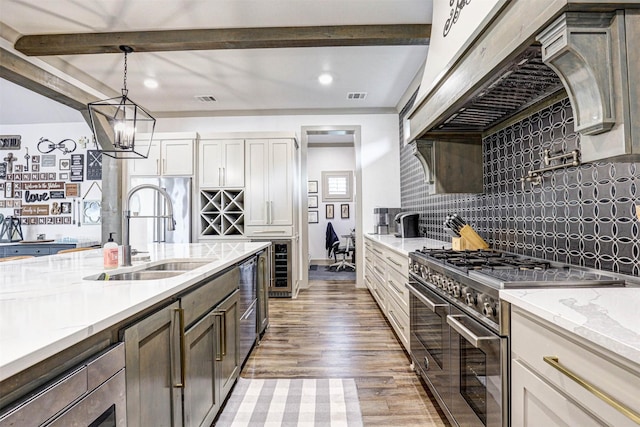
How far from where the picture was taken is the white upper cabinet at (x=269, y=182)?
4.88 metres

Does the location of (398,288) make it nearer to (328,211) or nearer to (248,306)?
(248,306)

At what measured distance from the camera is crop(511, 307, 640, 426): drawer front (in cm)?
71

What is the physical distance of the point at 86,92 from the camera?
4.45m

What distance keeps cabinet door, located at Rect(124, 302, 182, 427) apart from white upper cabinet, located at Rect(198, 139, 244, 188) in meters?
3.78

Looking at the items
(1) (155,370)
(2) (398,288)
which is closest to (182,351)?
(1) (155,370)

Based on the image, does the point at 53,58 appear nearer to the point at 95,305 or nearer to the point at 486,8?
the point at 95,305

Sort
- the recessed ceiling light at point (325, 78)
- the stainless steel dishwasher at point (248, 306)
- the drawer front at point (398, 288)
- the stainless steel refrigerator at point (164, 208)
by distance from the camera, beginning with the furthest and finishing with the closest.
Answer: the stainless steel refrigerator at point (164, 208) → the recessed ceiling light at point (325, 78) → the drawer front at point (398, 288) → the stainless steel dishwasher at point (248, 306)

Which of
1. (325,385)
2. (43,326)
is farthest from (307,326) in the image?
(43,326)

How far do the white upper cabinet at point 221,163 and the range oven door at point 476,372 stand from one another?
398 cm

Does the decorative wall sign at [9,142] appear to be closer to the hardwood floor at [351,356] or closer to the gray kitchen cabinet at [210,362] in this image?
the hardwood floor at [351,356]

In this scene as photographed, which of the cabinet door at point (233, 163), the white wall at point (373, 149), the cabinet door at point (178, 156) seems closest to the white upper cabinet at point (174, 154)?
the cabinet door at point (178, 156)

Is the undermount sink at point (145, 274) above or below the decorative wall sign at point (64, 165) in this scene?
below

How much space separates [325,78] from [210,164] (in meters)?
2.12

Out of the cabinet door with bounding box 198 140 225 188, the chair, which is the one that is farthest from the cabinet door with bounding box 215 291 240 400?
the chair
